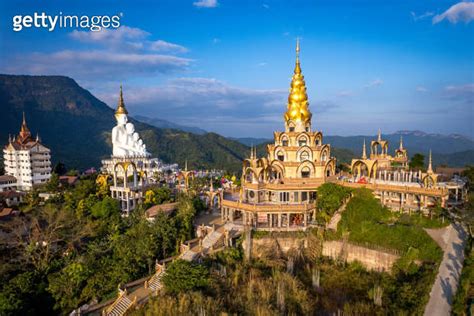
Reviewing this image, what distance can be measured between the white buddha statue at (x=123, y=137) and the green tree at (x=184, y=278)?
3424cm

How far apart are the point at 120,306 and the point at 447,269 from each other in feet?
65.1

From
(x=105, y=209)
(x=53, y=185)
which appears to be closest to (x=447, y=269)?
(x=105, y=209)

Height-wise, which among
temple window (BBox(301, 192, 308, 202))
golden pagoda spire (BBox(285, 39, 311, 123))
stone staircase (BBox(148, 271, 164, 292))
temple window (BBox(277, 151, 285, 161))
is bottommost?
stone staircase (BBox(148, 271, 164, 292))

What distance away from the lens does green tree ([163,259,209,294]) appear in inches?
797

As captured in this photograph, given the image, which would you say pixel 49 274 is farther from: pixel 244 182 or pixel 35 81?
pixel 35 81

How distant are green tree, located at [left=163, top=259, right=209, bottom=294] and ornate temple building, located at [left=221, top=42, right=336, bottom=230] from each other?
29.4 feet

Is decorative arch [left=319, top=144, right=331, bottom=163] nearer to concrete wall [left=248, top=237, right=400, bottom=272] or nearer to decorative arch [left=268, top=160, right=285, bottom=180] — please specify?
decorative arch [left=268, top=160, right=285, bottom=180]

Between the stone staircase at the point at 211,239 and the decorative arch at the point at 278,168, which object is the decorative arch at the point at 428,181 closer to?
the decorative arch at the point at 278,168

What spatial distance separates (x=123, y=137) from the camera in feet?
173

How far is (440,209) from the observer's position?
85.8 ft

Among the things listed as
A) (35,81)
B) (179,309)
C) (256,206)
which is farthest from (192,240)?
(35,81)

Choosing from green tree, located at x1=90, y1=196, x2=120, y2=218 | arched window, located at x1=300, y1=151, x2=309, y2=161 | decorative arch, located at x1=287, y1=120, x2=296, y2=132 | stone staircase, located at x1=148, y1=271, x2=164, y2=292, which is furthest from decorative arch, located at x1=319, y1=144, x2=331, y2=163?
green tree, located at x1=90, y1=196, x2=120, y2=218

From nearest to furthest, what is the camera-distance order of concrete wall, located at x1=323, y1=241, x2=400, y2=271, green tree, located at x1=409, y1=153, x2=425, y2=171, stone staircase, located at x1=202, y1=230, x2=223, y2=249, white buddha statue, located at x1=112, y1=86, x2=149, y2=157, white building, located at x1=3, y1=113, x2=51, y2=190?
concrete wall, located at x1=323, y1=241, x2=400, y2=271, stone staircase, located at x1=202, y1=230, x2=223, y2=249, green tree, located at x1=409, y1=153, x2=425, y2=171, white building, located at x1=3, y1=113, x2=51, y2=190, white buddha statue, located at x1=112, y1=86, x2=149, y2=157

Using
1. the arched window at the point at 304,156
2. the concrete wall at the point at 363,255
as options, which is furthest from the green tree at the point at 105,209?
the concrete wall at the point at 363,255
